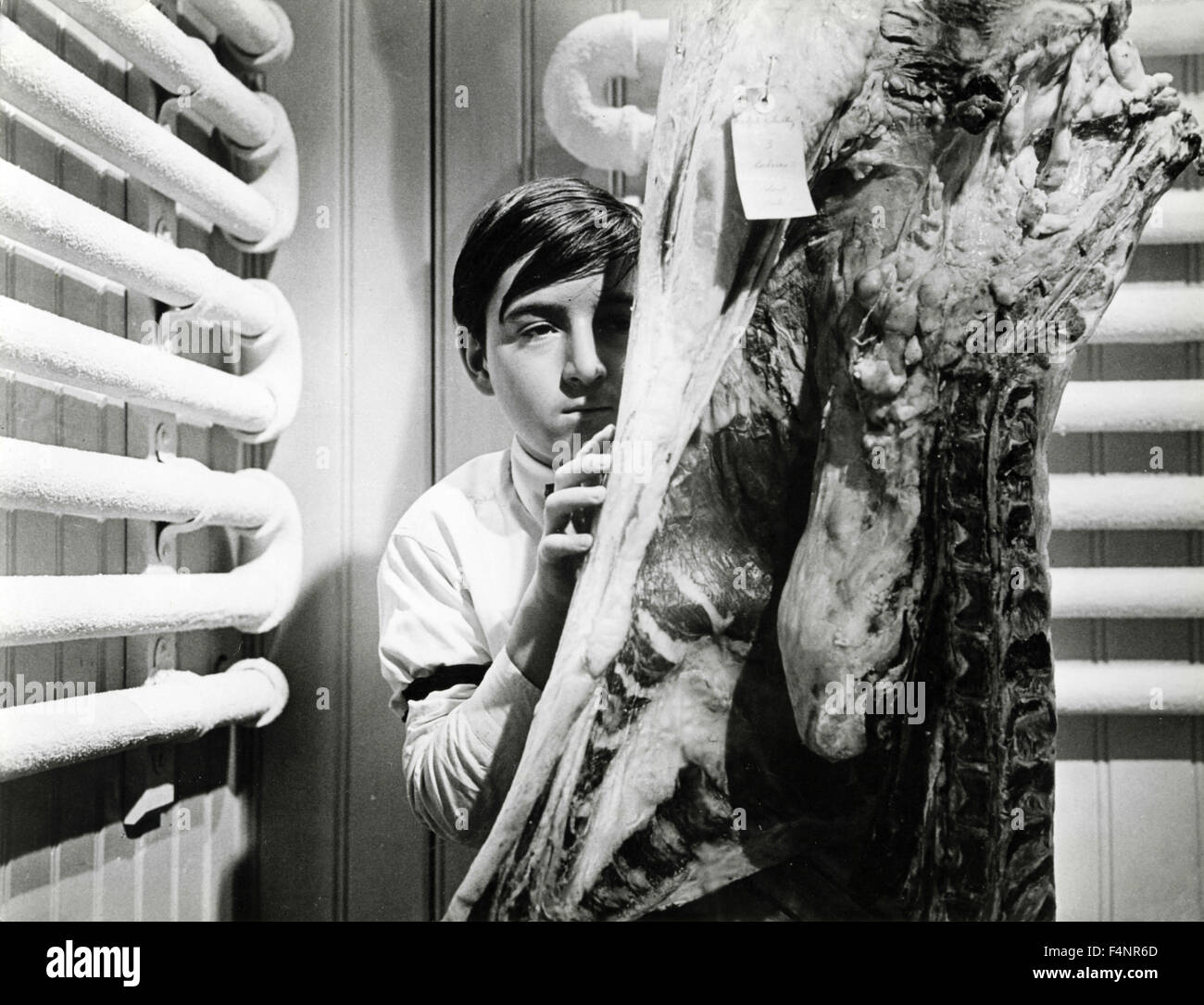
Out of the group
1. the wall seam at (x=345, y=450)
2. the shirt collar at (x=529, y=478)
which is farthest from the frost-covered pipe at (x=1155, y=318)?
the wall seam at (x=345, y=450)

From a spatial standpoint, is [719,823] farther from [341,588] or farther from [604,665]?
[341,588]

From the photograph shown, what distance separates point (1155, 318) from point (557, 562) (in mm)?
565

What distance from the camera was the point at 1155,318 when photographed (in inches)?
35.8

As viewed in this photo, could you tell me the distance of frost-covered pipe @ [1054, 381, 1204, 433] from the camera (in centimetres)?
91

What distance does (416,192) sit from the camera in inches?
36.9

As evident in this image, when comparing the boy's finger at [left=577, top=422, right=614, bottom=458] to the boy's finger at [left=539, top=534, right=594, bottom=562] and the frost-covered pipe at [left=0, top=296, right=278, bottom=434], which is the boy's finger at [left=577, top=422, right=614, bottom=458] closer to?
the boy's finger at [left=539, top=534, right=594, bottom=562]

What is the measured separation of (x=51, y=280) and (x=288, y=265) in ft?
0.64

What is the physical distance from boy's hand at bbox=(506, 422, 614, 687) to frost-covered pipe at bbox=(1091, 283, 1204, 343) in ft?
1.51

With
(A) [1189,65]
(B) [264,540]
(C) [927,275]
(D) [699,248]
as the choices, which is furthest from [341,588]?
(A) [1189,65]

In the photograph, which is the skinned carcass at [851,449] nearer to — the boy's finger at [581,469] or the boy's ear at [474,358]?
the boy's finger at [581,469]

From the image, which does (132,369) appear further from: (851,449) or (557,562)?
(851,449)

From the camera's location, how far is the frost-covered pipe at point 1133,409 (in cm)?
91
